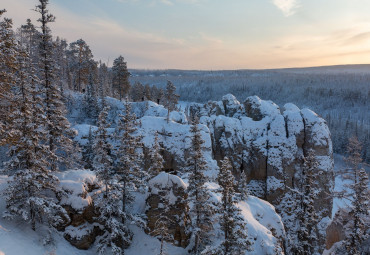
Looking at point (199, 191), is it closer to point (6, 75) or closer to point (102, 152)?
point (102, 152)

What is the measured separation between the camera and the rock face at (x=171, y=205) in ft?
72.3

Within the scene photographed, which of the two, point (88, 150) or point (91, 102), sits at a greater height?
point (91, 102)

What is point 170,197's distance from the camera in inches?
885

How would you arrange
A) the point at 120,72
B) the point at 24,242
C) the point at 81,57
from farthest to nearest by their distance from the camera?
the point at 81,57
the point at 120,72
the point at 24,242

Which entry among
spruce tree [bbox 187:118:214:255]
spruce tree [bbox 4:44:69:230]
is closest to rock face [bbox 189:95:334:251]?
spruce tree [bbox 187:118:214:255]

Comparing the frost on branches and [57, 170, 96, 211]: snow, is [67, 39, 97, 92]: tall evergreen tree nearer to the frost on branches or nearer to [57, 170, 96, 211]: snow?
[57, 170, 96, 211]: snow

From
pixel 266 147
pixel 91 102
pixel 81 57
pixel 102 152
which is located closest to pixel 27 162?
pixel 102 152

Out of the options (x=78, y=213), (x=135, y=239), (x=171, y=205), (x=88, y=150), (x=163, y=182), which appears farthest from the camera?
(x=88, y=150)

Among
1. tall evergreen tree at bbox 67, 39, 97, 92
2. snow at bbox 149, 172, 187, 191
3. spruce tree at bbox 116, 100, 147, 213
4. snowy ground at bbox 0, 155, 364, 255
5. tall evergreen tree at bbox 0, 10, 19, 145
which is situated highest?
tall evergreen tree at bbox 67, 39, 97, 92

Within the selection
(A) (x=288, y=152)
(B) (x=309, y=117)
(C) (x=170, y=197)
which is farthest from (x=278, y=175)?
(C) (x=170, y=197)

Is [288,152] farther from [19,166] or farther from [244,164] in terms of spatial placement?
[19,166]

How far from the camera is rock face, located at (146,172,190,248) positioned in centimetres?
2205

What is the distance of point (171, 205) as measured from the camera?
22.3 metres

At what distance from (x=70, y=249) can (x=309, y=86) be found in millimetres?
216554
